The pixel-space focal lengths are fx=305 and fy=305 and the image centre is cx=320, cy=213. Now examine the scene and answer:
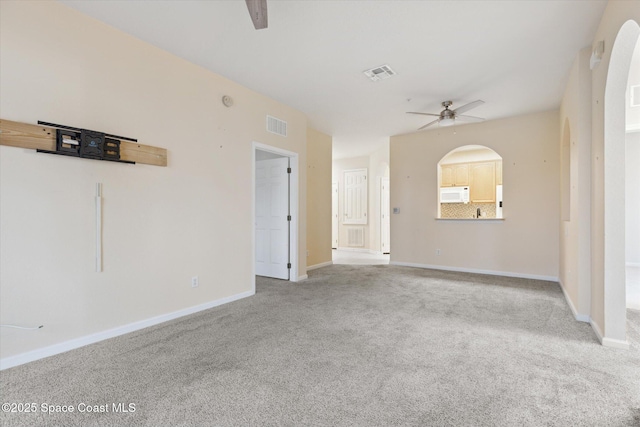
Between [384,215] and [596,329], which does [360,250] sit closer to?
[384,215]

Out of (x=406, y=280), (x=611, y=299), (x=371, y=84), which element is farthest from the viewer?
(x=406, y=280)

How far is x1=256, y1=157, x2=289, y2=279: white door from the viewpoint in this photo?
16.9 ft

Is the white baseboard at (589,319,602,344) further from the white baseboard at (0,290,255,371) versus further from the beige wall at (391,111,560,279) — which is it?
the white baseboard at (0,290,255,371)

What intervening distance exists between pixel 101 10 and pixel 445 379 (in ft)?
13.0

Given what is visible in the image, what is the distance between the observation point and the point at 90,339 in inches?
104

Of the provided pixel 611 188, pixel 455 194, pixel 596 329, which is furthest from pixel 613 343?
pixel 455 194

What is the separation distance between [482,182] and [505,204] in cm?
243

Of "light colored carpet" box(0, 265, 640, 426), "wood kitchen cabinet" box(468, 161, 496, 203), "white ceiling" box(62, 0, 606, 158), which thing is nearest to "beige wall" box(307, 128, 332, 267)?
"white ceiling" box(62, 0, 606, 158)

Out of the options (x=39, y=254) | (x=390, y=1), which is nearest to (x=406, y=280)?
(x=390, y=1)

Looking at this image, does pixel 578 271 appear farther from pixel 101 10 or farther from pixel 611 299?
pixel 101 10

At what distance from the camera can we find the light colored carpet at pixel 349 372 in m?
1.69

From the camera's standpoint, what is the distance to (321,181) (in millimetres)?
6383

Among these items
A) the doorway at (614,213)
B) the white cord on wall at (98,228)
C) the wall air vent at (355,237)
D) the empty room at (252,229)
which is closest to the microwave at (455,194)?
the wall air vent at (355,237)

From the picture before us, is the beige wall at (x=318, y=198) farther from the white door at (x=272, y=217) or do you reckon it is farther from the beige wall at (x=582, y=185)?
the beige wall at (x=582, y=185)
